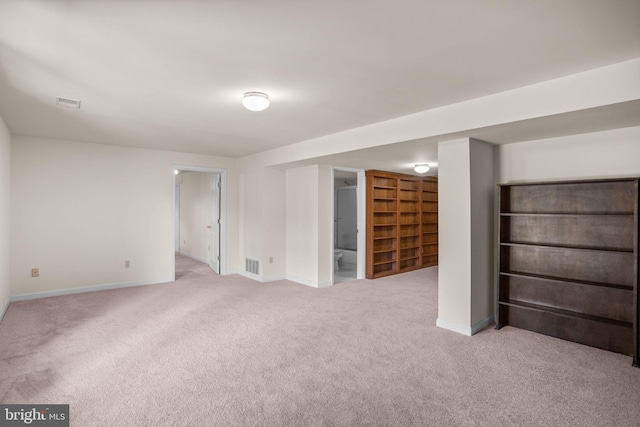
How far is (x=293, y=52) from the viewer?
2217mm

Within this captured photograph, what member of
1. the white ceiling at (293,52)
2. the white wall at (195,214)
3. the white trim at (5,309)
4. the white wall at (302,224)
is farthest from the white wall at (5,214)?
the white wall at (302,224)

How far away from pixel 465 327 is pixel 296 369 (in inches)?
72.0

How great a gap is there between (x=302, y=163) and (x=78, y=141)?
131 inches

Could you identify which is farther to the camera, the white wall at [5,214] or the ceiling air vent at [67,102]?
the white wall at [5,214]

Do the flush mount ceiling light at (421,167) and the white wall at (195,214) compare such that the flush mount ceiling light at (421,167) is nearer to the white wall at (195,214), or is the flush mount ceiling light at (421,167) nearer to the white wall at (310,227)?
the white wall at (310,227)

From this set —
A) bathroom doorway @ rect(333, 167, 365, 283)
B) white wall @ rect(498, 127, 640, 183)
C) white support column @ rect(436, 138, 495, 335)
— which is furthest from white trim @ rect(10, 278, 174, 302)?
white wall @ rect(498, 127, 640, 183)

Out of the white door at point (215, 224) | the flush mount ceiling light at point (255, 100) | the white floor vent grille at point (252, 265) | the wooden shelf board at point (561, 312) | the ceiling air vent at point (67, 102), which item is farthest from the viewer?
the white door at point (215, 224)

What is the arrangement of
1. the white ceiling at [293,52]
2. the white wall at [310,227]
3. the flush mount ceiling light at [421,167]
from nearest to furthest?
the white ceiling at [293,52] → the white wall at [310,227] → the flush mount ceiling light at [421,167]

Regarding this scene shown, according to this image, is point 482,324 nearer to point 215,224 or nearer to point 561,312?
point 561,312

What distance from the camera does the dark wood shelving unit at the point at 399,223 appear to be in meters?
6.21

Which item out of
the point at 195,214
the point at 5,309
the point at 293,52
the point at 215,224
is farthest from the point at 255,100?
the point at 195,214

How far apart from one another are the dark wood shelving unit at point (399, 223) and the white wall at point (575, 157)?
8.68ft

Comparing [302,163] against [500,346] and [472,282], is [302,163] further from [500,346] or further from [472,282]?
[500,346]

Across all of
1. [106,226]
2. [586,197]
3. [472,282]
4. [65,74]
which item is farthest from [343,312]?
[106,226]
